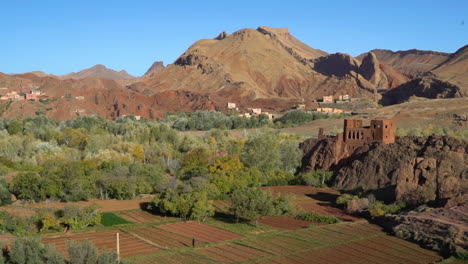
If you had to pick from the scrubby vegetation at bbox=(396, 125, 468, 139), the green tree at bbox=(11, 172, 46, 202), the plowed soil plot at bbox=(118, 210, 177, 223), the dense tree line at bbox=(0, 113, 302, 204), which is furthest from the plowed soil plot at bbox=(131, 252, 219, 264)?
the scrubby vegetation at bbox=(396, 125, 468, 139)

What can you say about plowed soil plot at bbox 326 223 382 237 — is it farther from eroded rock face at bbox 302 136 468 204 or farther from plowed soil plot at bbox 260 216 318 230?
eroded rock face at bbox 302 136 468 204

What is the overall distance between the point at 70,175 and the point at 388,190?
20108mm

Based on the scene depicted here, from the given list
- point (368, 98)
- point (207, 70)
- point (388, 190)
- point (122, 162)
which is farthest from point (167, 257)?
point (207, 70)

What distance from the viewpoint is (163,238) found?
2498cm

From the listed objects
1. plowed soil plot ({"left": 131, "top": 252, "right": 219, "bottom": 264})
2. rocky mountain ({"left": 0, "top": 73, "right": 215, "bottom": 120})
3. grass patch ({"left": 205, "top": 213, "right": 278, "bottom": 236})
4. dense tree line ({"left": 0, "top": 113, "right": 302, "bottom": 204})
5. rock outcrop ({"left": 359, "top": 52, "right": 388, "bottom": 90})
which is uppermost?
rock outcrop ({"left": 359, "top": 52, "right": 388, "bottom": 90})

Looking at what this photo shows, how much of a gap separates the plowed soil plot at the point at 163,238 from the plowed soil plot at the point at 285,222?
5370mm

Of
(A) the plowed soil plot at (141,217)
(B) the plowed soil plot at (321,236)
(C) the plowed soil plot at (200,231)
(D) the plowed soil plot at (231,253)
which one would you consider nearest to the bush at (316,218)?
(B) the plowed soil plot at (321,236)

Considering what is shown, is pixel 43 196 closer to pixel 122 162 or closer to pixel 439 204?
pixel 122 162

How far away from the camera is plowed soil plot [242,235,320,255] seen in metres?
23.2

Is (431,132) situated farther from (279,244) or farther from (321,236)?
(279,244)

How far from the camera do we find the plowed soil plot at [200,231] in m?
25.1

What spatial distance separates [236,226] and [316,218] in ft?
15.1

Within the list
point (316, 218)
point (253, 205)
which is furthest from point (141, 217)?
point (316, 218)

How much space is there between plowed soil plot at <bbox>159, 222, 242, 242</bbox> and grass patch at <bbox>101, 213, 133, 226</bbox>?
7.83ft
